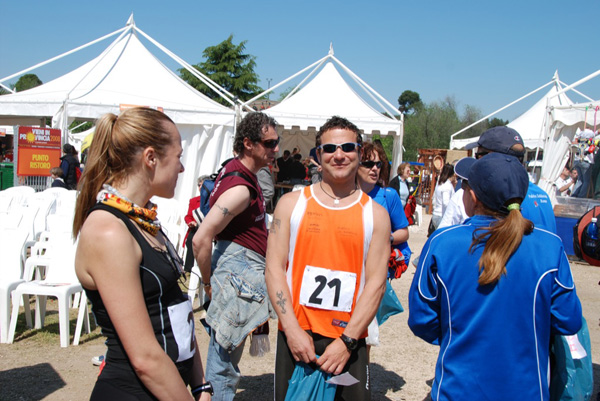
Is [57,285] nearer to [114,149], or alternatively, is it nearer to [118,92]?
[114,149]

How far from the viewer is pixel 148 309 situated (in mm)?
1649

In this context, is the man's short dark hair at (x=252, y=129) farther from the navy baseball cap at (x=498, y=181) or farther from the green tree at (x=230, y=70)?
the green tree at (x=230, y=70)

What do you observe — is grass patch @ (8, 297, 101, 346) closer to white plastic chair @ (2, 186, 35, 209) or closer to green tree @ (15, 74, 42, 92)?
white plastic chair @ (2, 186, 35, 209)

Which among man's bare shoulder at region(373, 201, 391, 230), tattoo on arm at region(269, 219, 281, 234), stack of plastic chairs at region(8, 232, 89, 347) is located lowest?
stack of plastic chairs at region(8, 232, 89, 347)

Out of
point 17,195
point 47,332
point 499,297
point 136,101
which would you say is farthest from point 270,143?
point 136,101

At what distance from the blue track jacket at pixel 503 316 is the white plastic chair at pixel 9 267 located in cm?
485

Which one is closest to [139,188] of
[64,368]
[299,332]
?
[299,332]

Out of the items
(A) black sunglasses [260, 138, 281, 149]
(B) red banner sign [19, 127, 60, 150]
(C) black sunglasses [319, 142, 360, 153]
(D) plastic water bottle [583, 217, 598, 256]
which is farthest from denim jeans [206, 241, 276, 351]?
(B) red banner sign [19, 127, 60, 150]

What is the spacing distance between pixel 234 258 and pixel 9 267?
4.15 meters

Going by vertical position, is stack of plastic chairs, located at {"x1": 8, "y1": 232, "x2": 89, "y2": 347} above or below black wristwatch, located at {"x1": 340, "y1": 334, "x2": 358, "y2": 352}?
below

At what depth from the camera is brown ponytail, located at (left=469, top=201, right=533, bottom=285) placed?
1966 millimetres

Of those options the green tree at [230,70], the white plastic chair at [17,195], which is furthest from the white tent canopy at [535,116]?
the green tree at [230,70]

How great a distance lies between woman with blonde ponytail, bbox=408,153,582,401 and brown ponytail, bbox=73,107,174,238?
1202 millimetres

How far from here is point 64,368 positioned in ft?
15.6
